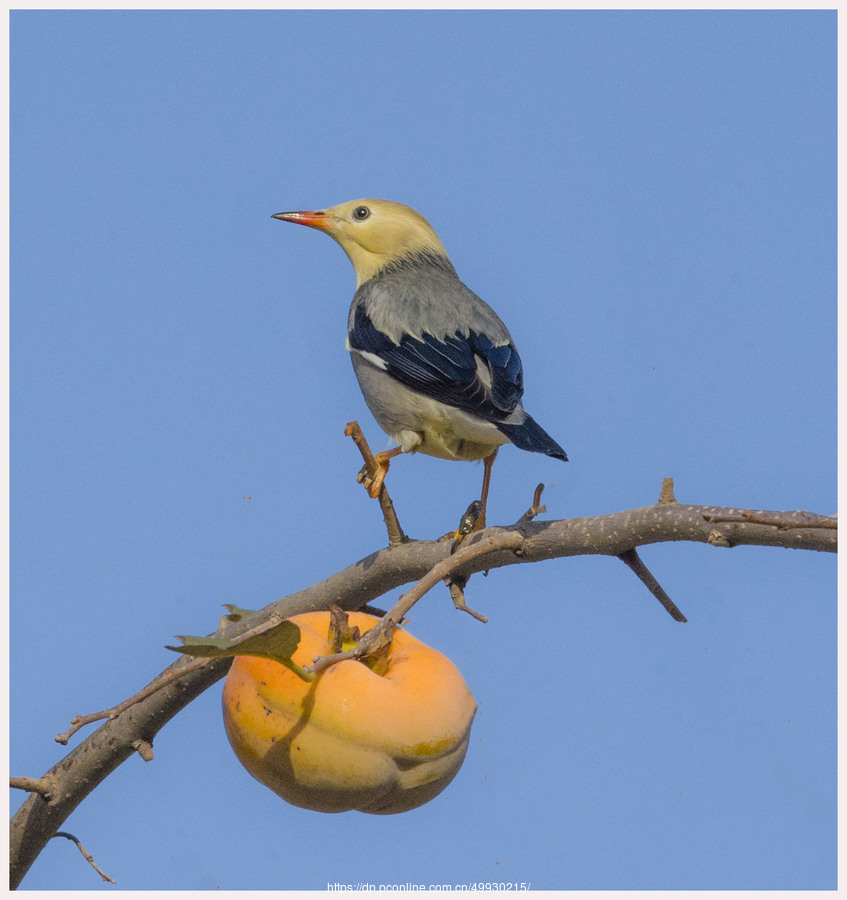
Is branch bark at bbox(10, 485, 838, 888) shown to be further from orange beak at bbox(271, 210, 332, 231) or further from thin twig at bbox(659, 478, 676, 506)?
orange beak at bbox(271, 210, 332, 231)

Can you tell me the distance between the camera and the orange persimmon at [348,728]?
3076 millimetres

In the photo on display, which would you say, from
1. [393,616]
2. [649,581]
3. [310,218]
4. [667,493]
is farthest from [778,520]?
[310,218]

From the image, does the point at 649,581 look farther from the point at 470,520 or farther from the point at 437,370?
the point at 437,370

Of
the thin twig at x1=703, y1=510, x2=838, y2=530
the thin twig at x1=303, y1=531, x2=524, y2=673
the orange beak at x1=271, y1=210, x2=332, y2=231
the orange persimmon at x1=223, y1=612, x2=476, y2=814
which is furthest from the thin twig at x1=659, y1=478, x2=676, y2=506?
the orange beak at x1=271, y1=210, x2=332, y2=231

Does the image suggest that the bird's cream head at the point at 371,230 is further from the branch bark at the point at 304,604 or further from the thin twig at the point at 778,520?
the thin twig at the point at 778,520

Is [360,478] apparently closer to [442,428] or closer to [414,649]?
[442,428]

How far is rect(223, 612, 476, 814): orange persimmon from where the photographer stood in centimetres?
308

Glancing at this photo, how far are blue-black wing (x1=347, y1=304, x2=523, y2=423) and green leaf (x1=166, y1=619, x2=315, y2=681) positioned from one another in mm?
2581

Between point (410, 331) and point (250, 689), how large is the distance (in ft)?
10.2

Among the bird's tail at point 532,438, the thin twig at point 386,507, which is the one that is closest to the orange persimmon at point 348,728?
the thin twig at point 386,507

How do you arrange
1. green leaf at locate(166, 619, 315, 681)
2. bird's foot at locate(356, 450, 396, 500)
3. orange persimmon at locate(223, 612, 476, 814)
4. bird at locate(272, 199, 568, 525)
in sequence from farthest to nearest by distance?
bird at locate(272, 199, 568, 525)
bird's foot at locate(356, 450, 396, 500)
orange persimmon at locate(223, 612, 476, 814)
green leaf at locate(166, 619, 315, 681)

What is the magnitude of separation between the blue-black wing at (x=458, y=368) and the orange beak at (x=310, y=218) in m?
1.40

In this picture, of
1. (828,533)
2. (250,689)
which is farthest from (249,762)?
(828,533)

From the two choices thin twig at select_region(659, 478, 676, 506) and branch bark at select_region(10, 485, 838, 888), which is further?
branch bark at select_region(10, 485, 838, 888)
